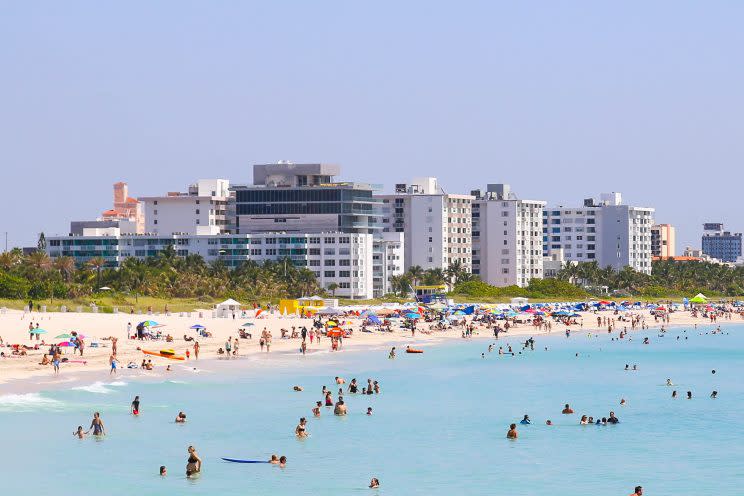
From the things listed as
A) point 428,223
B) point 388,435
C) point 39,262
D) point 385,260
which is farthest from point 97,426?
point 428,223

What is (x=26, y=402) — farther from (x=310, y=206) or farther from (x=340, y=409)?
(x=310, y=206)

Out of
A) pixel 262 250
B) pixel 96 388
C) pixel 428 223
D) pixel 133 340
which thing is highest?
pixel 428 223

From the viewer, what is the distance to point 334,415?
57938mm

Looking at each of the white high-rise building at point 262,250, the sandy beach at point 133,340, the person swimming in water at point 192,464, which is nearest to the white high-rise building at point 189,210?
the white high-rise building at point 262,250

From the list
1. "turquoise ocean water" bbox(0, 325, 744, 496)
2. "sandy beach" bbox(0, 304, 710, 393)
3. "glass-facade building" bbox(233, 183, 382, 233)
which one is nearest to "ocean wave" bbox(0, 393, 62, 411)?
"turquoise ocean water" bbox(0, 325, 744, 496)

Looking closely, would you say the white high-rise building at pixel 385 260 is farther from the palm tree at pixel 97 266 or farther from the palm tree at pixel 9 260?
the palm tree at pixel 9 260

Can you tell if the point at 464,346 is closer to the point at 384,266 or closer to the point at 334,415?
the point at 334,415

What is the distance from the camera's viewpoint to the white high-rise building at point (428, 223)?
189125 mm

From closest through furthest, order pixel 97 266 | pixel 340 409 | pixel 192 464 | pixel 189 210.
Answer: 1. pixel 192 464
2. pixel 340 409
3. pixel 97 266
4. pixel 189 210

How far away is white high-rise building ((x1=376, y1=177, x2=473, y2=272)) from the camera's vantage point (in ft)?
620

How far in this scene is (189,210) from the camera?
593 feet

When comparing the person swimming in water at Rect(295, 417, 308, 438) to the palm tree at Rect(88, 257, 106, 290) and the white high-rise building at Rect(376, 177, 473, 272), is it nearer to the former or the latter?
the palm tree at Rect(88, 257, 106, 290)

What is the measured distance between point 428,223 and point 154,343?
108272mm

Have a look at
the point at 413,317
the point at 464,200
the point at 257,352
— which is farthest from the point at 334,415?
the point at 464,200
